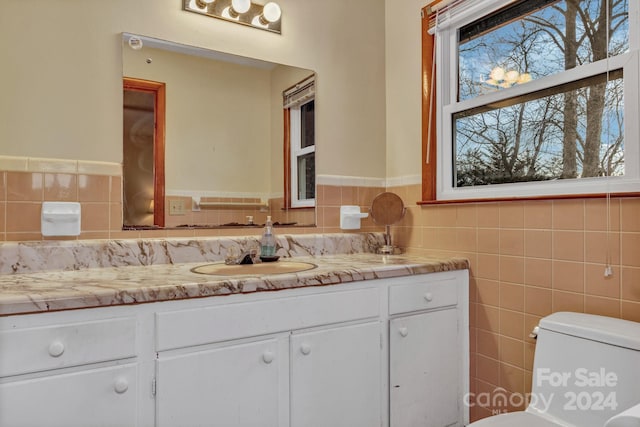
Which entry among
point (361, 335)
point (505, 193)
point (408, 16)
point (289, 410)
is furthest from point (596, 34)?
point (289, 410)

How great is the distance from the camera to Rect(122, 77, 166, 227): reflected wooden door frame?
166 centimetres

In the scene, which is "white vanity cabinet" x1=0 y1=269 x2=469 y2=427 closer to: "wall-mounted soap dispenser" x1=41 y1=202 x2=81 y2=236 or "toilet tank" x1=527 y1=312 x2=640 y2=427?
"toilet tank" x1=527 y1=312 x2=640 y2=427

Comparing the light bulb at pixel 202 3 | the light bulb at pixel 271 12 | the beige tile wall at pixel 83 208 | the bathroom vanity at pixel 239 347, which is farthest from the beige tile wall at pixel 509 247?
the light bulb at pixel 271 12

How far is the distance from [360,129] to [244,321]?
1.35 metres

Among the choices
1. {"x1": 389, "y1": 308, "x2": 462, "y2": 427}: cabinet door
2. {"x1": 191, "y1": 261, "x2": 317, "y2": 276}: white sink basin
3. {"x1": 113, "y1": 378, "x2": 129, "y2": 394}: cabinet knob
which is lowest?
{"x1": 389, "y1": 308, "x2": 462, "y2": 427}: cabinet door

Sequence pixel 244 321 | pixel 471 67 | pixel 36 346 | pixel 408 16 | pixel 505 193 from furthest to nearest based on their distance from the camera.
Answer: pixel 408 16
pixel 471 67
pixel 505 193
pixel 244 321
pixel 36 346

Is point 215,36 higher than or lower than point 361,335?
higher

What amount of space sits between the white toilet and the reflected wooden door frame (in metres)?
1.40

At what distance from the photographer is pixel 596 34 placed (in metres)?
1.46

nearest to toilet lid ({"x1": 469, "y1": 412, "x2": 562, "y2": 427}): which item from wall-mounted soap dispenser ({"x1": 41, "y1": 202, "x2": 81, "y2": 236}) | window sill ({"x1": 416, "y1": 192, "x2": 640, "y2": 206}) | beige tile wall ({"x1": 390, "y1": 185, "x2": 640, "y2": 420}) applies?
beige tile wall ({"x1": 390, "y1": 185, "x2": 640, "y2": 420})

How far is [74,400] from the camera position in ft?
3.27

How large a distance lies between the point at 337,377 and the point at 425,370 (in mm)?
441

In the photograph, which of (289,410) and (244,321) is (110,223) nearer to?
(244,321)

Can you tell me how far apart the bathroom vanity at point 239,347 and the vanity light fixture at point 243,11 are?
1158 millimetres
